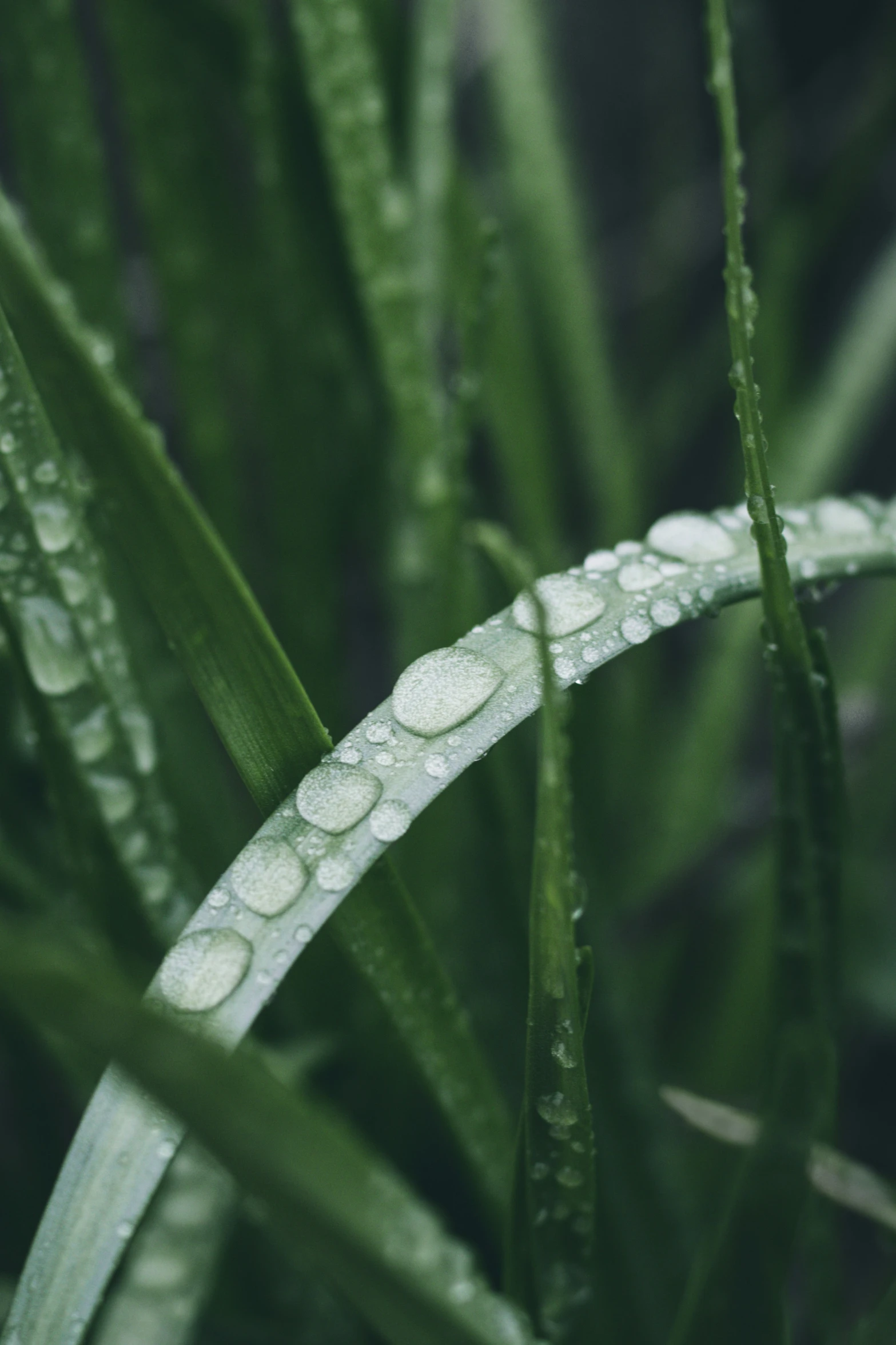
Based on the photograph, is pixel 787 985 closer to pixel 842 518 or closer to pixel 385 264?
pixel 842 518

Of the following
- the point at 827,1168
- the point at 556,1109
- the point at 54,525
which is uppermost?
the point at 54,525

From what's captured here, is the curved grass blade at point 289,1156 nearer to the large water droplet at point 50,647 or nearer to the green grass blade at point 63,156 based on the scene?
the large water droplet at point 50,647

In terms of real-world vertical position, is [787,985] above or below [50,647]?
below

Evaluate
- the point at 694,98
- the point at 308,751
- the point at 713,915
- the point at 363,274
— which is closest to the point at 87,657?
the point at 308,751

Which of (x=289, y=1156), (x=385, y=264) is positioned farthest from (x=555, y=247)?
(x=289, y=1156)

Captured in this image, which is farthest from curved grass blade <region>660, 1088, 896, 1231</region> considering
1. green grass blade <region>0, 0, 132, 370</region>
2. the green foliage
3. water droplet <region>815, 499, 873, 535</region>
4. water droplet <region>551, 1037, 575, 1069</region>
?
green grass blade <region>0, 0, 132, 370</region>

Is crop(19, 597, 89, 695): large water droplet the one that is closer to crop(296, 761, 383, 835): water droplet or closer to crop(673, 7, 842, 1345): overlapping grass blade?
crop(296, 761, 383, 835): water droplet
